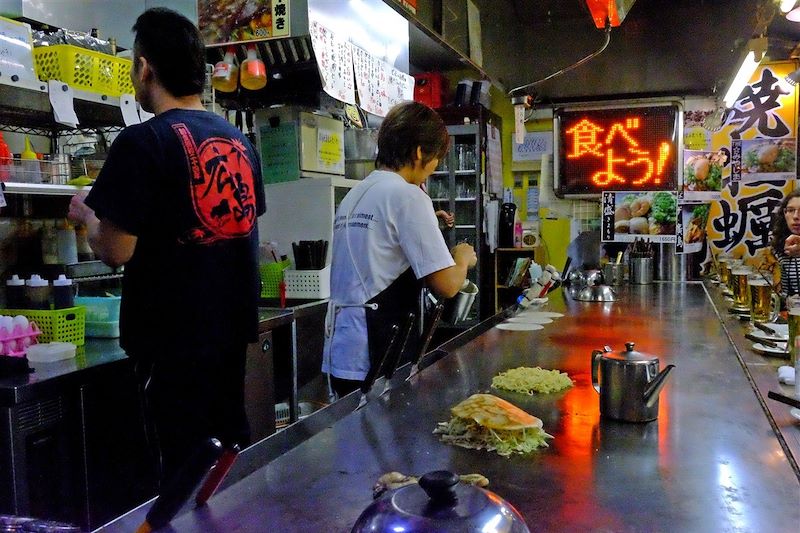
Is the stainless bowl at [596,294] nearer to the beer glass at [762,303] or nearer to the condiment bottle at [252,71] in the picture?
the beer glass at [762,303]

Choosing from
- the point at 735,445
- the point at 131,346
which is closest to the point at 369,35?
the point at 131,346

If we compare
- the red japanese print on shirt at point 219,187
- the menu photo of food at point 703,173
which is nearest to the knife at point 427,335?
the red japanese print on shirt at point 219,187

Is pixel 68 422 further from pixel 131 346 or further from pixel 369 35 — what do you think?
pixel 369 35

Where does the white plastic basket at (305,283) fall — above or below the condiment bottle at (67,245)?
below

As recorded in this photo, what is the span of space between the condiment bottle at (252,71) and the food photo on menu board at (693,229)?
149 inches

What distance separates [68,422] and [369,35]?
2.70 m

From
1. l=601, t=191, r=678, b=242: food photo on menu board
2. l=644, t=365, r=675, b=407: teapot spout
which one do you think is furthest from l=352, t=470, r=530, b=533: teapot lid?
l=601, t=191, r=678, b=242: food photo on menu board

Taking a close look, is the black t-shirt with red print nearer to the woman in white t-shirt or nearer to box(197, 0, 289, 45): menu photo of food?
the woman in white t-shirt

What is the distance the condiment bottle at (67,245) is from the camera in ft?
9.68

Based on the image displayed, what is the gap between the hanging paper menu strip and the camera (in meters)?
3.22

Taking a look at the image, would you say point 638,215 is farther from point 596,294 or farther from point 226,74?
point 226,74

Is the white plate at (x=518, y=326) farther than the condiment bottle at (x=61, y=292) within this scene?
Yes

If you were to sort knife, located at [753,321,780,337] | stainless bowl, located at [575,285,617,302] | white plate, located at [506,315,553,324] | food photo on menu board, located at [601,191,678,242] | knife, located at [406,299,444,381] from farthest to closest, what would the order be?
food photo on menu board, located at [601,191,678,242] → stainless bowl, located at [575,285,617,302] → white plate, located at [506,315,553,324] → knife, located at [753,321,780,337] → knife, located at [406,299,444,381]

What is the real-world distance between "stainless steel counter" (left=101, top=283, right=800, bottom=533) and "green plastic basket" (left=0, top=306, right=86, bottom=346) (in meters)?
1.35
